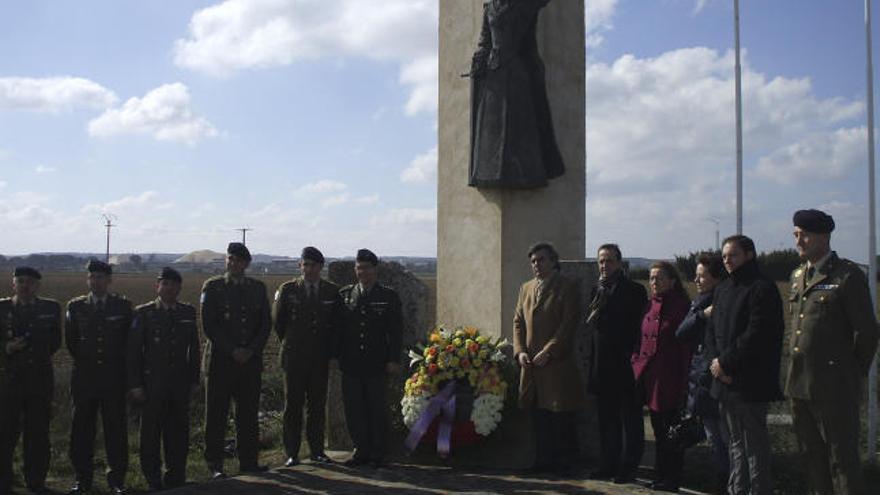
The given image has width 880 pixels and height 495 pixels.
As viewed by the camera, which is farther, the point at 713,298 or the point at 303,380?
the point at 303,380

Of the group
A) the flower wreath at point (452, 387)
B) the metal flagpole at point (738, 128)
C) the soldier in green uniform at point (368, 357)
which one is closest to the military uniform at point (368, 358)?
the soldier in green uniform at point (368, 357)

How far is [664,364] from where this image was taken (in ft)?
17.9

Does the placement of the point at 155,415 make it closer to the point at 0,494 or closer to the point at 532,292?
the point at 0,494

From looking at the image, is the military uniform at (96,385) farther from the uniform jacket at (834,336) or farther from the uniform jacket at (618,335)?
the uniform jacket at (834,336)

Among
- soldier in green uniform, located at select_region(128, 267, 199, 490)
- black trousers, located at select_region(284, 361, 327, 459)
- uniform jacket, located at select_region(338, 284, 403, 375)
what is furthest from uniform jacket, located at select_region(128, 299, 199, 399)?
uniform jacket, located at select_region(338, 284, 403, 375)

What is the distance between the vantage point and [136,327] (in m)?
5.99

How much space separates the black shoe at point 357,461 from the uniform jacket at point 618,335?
75.0 inches

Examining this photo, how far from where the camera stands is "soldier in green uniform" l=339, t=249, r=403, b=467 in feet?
20.9

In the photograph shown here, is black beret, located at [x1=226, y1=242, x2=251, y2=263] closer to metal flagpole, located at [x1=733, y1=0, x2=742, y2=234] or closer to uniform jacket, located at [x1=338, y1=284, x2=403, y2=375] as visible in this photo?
uniform jacket, located at [x1=338, y1=284, x2=403, y2=375]

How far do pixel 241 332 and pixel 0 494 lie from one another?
199 centimetres

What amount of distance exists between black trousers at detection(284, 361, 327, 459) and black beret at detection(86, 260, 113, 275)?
155cm

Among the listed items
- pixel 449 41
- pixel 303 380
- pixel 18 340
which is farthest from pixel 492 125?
pixel 18 340

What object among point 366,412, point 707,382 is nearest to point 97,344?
point 366,412

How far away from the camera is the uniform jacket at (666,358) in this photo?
546 cm
